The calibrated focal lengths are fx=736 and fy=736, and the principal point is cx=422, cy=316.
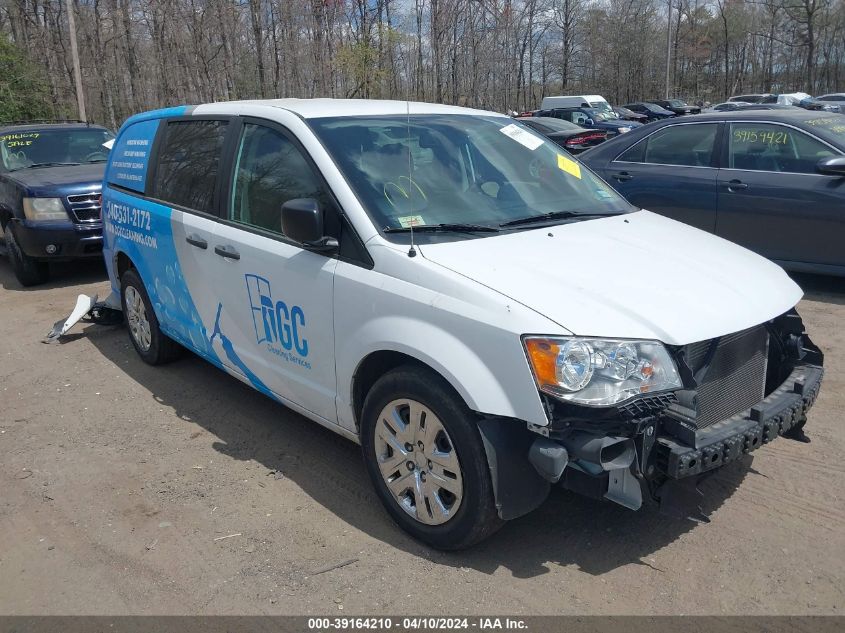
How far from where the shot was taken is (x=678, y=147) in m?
7.46

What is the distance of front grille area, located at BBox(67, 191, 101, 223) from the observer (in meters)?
8.27

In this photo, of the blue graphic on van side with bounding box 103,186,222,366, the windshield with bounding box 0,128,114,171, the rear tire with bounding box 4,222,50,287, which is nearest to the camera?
the blue graphic on van side with bounding box 103,186,222,366

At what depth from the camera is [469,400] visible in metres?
2.75

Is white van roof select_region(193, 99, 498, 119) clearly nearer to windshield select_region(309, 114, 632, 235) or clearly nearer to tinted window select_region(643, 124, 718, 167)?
windshield select_region(309, 114, 632, 235)

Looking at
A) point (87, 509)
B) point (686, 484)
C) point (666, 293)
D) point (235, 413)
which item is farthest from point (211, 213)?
point (686, 484)

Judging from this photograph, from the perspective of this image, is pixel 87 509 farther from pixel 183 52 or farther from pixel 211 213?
pixel 183 52

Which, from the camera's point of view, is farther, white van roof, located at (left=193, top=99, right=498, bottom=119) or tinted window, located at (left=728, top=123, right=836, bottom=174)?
tinted window, located at (left=728, top=123, right=836, bottom=174)

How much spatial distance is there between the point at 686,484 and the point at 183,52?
33.3 metres

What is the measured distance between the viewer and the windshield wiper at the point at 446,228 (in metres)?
3.29

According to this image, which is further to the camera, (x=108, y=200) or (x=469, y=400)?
(x=108, y=200)

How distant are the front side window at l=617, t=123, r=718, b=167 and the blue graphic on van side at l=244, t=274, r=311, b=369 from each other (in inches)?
202

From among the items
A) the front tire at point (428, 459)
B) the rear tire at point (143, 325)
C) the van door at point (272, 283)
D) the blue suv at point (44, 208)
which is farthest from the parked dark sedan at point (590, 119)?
the front tire at point (428, 459)

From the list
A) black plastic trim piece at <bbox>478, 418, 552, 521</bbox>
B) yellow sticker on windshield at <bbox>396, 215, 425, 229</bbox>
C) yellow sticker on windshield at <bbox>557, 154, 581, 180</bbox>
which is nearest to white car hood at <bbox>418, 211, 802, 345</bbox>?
yellow sticker on windshield at <bbox>396, 215, 425, 229</bbox>

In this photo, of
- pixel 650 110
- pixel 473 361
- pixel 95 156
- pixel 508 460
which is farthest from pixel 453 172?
pixel 650 110
